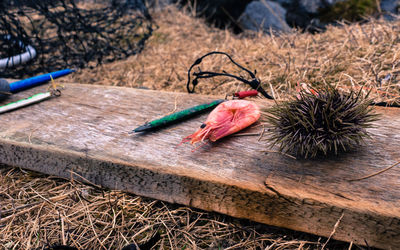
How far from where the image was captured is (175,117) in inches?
69.9

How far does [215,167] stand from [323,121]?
1.59ft

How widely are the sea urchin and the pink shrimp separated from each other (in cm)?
32

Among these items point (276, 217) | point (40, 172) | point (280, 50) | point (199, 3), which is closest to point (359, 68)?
point (280, 50)

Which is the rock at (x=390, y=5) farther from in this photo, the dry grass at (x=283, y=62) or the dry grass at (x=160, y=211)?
the dry grass at (x=160, y=211)

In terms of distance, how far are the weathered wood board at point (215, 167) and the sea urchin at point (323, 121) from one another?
0.45ft

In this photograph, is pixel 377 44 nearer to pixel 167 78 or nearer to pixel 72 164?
pixel 167 78

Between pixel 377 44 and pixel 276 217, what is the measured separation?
99.5 inches

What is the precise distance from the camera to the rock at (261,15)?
5.43 m

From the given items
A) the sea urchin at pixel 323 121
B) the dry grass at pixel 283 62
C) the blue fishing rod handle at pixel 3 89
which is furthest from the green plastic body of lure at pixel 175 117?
the blue fishing rod handle at pixel 3 89

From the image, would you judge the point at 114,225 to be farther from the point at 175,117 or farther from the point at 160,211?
the point at 175,117

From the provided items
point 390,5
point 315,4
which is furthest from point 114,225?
point 390,5

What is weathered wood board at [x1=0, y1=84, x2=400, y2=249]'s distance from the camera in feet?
3.87

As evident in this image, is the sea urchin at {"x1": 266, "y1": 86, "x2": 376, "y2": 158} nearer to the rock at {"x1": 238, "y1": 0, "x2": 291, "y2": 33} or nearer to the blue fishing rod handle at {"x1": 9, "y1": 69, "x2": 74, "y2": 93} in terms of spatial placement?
the blue fishing rod handle at {"x1": 9, "y1": 69, "x2": 74, "y2": 93}

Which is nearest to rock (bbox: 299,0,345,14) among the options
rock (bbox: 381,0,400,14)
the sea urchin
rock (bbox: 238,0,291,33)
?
rock (bbox: 238,0,291,33)
